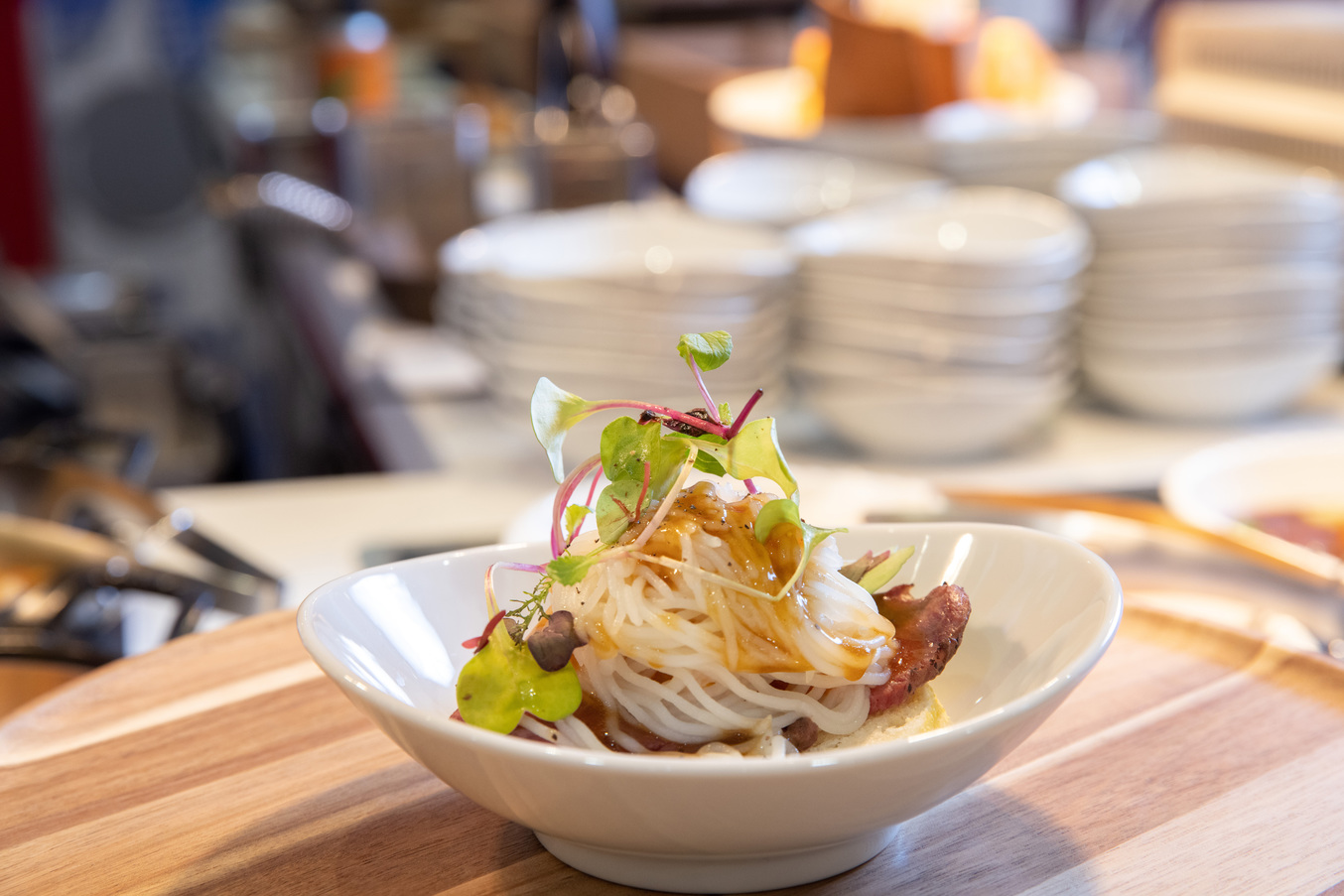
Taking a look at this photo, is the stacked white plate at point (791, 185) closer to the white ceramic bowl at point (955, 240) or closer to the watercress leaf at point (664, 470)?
the white ceramic bowl at point (955, 240)

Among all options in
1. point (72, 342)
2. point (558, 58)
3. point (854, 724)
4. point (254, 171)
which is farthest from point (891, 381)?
point (72, 342)

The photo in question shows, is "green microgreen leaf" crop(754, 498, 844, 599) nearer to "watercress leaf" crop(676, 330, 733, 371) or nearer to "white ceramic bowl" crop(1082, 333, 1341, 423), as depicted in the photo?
"watercress leaf" crop(676, 330, 733, 371)

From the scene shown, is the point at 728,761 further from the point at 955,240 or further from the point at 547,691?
the point at 955,240

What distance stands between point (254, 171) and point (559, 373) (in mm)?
2189

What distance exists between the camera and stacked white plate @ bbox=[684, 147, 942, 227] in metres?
1.79

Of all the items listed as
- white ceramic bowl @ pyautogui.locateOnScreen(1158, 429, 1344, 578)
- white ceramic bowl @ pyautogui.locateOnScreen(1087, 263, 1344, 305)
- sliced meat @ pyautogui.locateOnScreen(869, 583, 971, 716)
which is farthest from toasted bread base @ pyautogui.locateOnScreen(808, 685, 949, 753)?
white ceramic bowl @ pyautogui.locateOnScreen(1087, 263, 1344, 305)

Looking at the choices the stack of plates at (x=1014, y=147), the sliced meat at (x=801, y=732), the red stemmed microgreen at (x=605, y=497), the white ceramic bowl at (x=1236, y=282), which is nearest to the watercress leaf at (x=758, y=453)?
the red stemmed microgreen at (x=605, y=497)

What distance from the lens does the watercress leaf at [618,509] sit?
60 centimetres

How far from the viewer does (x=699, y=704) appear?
0.56 meters

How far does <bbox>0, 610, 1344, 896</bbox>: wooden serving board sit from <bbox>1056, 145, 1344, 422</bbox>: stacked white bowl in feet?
2.78

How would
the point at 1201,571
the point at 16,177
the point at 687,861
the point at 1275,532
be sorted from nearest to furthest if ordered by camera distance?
the point at 687,861
the point at 1201,571
the point at 1275,532
the point at 16,177

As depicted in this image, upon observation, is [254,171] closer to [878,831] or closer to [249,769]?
[249,769]

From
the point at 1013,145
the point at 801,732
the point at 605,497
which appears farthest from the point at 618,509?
the point at 1013,145

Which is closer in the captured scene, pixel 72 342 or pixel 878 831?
pixel 878 831
